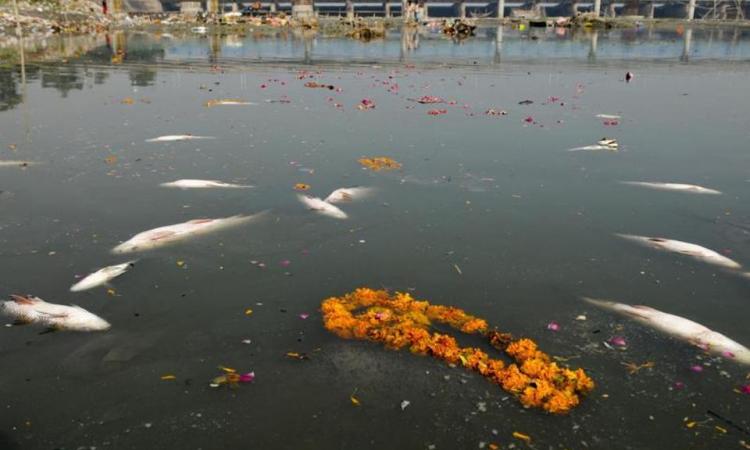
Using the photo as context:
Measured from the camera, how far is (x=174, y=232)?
9406 mm

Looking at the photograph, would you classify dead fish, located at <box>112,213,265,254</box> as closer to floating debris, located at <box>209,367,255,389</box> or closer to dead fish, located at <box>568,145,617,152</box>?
floating debris, located at <box>209,367,255,389</box>

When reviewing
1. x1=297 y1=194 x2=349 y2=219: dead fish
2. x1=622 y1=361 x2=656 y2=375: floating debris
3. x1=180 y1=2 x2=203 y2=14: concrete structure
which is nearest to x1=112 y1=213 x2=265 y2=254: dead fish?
x1=297 y1=194 x2=349 y2=219: dead fish

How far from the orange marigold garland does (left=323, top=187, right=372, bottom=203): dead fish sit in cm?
371

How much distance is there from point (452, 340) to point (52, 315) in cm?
477

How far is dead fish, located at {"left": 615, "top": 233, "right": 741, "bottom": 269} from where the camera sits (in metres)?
8.78

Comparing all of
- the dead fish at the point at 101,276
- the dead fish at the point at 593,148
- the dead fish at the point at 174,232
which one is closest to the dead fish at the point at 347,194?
the dead fish at the point at 174,232

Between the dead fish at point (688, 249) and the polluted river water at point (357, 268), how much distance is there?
0.29 feet

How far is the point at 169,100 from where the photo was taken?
22.0 m

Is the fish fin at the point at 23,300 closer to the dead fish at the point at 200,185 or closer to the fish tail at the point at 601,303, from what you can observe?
the dead fish at the point at 200,185

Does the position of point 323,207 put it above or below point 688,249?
above

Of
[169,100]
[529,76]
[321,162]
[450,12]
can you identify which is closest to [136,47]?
[169,100]

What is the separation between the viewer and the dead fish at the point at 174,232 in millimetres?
8930

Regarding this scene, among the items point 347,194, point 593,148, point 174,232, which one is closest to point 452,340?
point 174,232

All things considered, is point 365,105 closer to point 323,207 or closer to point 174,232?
point 323,207
